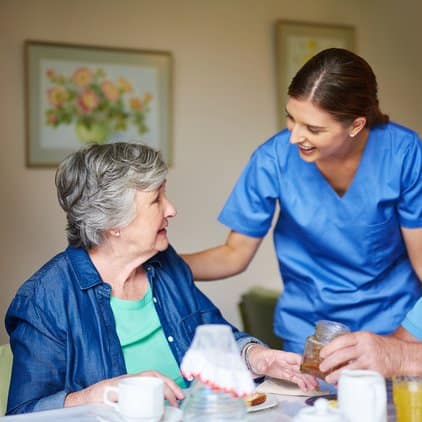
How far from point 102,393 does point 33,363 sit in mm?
211

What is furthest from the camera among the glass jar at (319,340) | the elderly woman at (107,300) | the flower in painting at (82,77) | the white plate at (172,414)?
the flower in painting at (82,77)

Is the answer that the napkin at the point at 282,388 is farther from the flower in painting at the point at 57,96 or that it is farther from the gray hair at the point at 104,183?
the flower in painting at the point at 57,96

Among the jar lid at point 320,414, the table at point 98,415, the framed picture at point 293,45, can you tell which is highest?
the framed picture at point 293,45

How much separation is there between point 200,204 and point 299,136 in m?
1.96

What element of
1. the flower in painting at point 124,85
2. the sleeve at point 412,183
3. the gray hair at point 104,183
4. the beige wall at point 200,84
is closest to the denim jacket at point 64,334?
the gray hair at point 104,183

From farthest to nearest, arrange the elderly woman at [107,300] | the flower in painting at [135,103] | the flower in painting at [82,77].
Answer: the flower in painting at [135,103], the flower in painting at [82,77], the elderly woman at [107,300]

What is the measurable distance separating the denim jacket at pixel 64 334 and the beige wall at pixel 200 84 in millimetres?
1730

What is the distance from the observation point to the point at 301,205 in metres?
2.32

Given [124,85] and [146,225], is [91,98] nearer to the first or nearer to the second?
[124,85]

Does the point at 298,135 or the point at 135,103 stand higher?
the point at 135,103

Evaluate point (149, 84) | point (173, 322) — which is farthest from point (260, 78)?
point (173, 322)

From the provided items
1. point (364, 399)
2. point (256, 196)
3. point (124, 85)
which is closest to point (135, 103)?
point (124, 85)

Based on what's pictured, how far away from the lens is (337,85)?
2.03 metres

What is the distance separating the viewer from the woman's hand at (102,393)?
1602 millimetres
